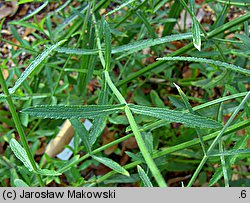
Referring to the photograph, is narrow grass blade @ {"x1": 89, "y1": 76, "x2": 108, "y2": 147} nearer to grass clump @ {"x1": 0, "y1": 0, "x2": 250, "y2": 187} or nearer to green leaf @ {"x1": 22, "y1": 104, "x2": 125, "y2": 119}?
grass clump @ {"x1": 0, "y1": 0, "x2": 250, "y2": 187}

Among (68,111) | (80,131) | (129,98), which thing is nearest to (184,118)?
(68,111)

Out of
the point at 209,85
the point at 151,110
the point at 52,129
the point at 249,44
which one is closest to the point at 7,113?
the point at 52,129

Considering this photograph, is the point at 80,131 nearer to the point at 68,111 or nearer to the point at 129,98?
the point at 68,111

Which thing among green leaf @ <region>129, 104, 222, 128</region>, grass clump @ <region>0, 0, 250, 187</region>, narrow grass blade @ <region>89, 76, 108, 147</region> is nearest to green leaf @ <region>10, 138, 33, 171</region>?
grass clump @ <region>0, 0, 250, 187</region>

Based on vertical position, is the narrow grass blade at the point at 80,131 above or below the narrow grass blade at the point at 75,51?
below

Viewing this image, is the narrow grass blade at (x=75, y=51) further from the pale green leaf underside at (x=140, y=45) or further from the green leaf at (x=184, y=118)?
the green leaf at (x=184, y=118)

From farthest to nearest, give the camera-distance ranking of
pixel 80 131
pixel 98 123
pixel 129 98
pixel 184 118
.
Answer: pixel 129 98
pixel 80 131
pixel 98 123
pixel 184 118

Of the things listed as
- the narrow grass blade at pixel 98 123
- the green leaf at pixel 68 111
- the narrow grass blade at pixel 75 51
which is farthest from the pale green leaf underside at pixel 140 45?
the green leaf at pixel 68 111

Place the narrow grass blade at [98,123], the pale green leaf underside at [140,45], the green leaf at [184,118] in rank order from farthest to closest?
the pale green leaf underside at [140,45], the narrow grass blade at [98,123], the green leaf at [184,118]
